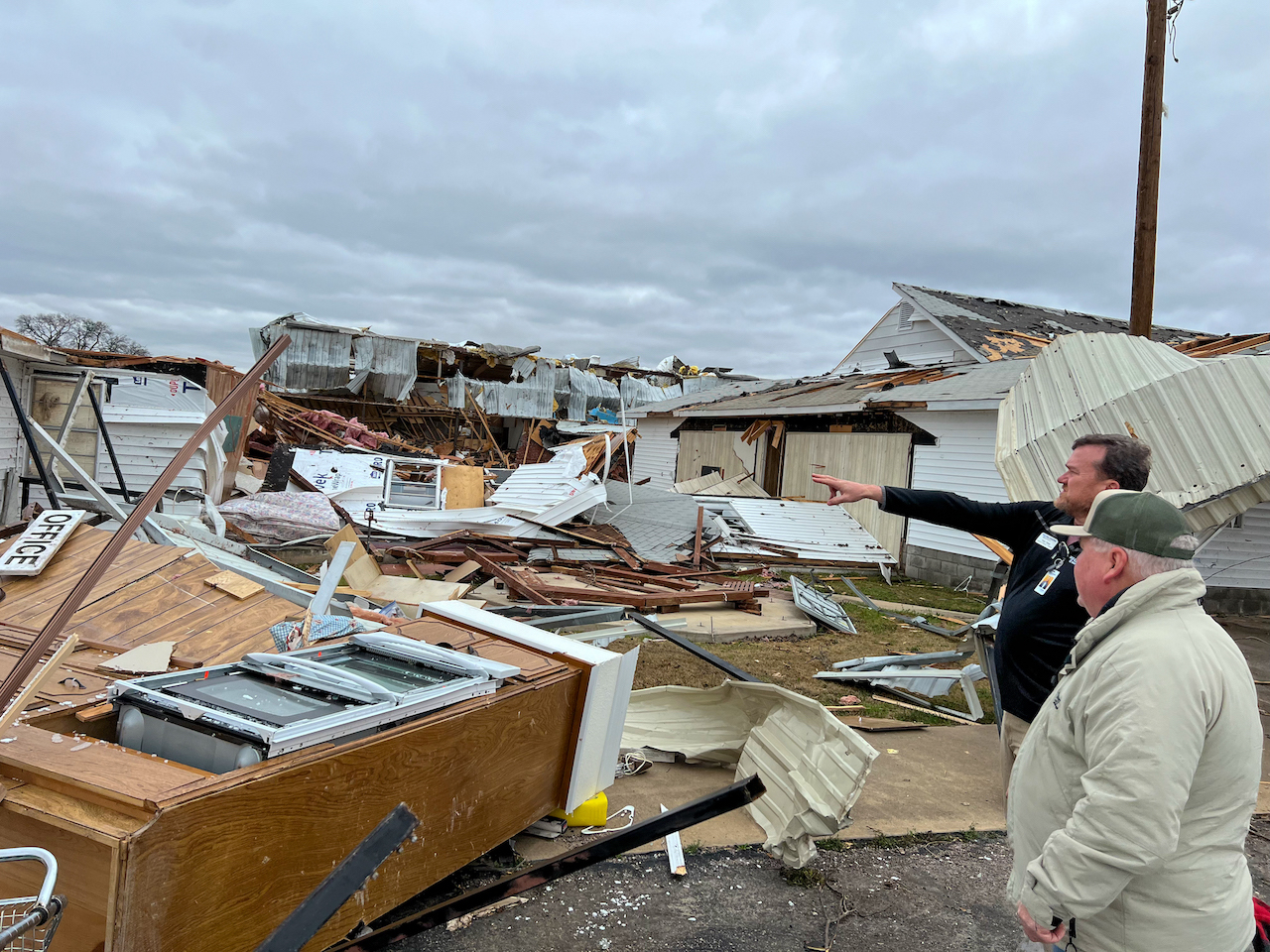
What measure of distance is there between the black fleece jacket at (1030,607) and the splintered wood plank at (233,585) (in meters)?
3.95

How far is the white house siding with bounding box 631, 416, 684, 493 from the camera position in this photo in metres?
20.9

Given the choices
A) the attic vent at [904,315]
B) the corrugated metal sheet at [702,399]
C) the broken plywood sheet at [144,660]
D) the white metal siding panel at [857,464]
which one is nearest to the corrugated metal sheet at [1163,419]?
the broken plywood sheet at [144,660]

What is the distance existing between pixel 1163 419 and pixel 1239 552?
7355 millimetres

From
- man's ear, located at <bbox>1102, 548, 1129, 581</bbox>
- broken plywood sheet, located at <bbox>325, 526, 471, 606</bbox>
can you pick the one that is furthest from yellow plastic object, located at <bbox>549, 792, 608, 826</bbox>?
broken plywood sheet, located at <bbox>325, 526, 471, 606</bbox>

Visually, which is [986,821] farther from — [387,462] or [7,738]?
[387,462]

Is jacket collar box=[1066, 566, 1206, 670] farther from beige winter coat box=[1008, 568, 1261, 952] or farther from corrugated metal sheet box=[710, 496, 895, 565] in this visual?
corrugated metal sheet box=[710, 496, 895, 565]

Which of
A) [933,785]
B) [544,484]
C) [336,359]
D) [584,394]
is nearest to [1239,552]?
[933,785]

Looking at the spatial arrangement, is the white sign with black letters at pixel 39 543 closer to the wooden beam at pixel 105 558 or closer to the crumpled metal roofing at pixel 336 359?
the wooden beam at pixel 105 558

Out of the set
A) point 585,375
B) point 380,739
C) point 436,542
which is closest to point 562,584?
point 436,542

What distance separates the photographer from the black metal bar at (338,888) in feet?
4.83

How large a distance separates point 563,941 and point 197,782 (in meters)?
1.63

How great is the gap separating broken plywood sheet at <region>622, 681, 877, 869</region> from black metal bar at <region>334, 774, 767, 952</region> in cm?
120

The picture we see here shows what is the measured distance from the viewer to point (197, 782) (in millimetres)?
1920

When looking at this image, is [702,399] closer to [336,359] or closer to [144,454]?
[336,359]
